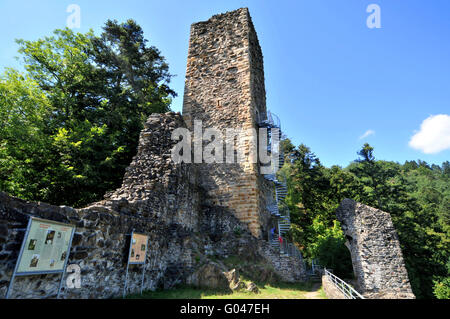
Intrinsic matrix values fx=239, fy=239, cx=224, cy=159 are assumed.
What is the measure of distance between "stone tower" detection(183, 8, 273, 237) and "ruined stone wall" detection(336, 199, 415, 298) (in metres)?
5.29

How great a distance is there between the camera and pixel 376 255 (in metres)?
12.5

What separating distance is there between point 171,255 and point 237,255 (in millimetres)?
2820

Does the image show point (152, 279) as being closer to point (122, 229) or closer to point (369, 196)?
point (122, 229)

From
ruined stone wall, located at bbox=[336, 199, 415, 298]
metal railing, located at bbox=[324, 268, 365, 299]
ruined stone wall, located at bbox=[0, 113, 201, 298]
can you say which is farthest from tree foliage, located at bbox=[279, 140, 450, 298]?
ruined stone wall, located at bbox=[0, 113, 201, 298]

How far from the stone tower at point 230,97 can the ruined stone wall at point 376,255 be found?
5287 millimetres

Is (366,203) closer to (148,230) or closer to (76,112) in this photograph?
(148,230)

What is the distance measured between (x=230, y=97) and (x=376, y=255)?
1153 cm

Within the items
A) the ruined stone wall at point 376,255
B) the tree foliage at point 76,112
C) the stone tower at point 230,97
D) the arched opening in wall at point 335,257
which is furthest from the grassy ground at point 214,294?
the arched opening in wall at point 335,257

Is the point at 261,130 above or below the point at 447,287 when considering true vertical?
above

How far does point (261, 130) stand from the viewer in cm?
1354

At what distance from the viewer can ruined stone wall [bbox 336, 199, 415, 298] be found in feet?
39.1

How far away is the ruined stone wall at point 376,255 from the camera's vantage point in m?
11.9

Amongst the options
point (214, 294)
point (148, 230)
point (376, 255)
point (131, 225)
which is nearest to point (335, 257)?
point (376, 255)
